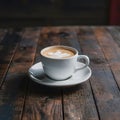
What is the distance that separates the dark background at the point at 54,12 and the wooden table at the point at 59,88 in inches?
66.9

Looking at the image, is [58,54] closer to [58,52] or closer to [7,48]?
[58,52]

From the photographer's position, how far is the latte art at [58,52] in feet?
2.75

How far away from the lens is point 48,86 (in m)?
0.82

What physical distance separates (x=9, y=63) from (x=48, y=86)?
0.24 m

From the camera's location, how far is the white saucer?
806mm

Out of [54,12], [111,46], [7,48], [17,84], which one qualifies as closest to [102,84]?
[17,84]

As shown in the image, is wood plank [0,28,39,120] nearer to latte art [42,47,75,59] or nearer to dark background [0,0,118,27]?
latte art [42,47,75,59]

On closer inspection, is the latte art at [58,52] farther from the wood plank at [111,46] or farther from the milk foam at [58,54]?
the wood plank at [111,46]

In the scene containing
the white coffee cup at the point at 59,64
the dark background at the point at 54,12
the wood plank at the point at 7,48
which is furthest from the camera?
the dark background at the point at 54,12

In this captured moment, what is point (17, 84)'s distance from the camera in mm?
849

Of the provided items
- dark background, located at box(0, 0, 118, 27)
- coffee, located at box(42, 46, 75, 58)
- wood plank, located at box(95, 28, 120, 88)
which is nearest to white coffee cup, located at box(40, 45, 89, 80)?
coffee, located at box(42, 46, 75, 58)

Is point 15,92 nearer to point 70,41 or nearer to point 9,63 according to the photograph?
point 9,63

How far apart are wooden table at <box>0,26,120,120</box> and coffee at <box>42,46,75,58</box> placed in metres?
0.09

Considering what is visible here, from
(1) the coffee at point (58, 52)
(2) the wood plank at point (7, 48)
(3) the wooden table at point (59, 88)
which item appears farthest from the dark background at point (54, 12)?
(1) the coffee at point (58, 52)
